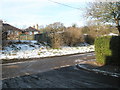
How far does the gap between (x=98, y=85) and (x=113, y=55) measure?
4.07 m

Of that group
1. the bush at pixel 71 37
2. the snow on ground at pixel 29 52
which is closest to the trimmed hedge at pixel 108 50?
the snow on ground at pixel 29 52

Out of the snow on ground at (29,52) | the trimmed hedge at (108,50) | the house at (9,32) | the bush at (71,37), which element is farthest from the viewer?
the bush at (71,37)

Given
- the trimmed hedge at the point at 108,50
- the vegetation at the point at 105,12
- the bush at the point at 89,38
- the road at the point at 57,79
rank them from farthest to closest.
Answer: the bush at the point at 89,38 → the vegetation at the point at 105,12 → the trimmed hedge at the point at 108,50 → the road at the point at 57,79

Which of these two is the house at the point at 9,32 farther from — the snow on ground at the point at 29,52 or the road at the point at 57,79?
the road at the point at 57,79

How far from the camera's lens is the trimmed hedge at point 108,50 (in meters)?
8.98

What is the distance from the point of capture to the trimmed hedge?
8.98m

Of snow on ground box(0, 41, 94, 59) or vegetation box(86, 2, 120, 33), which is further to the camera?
snow on ground box(0, 41, 94, 59)

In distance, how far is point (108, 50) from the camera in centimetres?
950

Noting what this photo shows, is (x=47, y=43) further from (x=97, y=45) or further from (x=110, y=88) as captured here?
(x=110, y=88)

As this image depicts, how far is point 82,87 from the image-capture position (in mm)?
5516

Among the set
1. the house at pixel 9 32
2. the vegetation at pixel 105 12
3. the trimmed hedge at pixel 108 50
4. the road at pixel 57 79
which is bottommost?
the road at pixel 57 79

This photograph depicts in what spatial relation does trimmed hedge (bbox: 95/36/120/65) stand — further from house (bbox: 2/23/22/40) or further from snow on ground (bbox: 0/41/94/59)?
house (bbox: 2/23/22/40)

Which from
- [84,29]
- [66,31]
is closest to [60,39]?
[66,31]

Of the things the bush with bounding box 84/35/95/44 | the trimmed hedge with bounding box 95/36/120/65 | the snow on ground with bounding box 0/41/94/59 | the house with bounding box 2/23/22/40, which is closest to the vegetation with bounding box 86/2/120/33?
the trimmed hedge with bounding box 95/36/120/65
